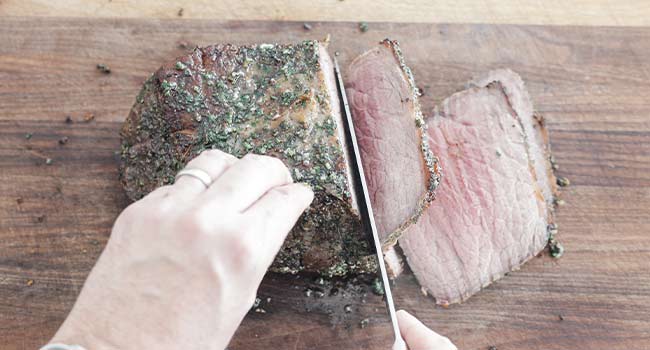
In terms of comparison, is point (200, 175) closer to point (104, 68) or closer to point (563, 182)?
point (104, 68)

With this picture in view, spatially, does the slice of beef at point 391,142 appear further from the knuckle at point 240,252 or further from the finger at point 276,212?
the knuckle at point 240,252

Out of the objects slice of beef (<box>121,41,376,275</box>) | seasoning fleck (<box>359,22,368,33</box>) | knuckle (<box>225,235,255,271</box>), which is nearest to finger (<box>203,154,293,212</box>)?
knuckle (<box>225,235,255,271</box>)

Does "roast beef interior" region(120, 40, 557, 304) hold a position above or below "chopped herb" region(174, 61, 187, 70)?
below

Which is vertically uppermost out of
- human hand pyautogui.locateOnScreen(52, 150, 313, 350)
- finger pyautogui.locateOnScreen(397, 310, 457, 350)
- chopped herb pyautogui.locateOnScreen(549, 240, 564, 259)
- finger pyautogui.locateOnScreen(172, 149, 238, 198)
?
finger pyautogui.locateOnScreen(172, 149, 238, 198)

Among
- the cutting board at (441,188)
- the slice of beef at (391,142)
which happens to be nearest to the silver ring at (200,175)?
the slice of beef at (391,142)

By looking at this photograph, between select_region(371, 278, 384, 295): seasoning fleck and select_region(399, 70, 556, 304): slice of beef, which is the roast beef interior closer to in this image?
select_region(399, 70, 556, 304): slice of beef

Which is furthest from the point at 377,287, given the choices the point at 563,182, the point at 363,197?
the point at 563,182
